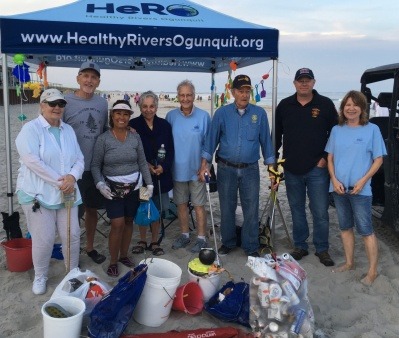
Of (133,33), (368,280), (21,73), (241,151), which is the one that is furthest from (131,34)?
(368,280)

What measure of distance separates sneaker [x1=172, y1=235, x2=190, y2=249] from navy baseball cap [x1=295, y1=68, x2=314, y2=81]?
7.25 ft

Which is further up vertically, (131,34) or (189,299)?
(131,34)

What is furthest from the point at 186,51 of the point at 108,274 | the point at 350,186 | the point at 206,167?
the point at 108,274

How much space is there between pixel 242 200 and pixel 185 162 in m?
0.75

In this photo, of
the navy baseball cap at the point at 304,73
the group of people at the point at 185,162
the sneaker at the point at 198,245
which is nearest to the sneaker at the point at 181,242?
the group of people at the point at 185,162

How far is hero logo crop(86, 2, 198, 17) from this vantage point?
4270 millimetres

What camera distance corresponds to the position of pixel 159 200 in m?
4.44

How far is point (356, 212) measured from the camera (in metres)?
→ 3.68

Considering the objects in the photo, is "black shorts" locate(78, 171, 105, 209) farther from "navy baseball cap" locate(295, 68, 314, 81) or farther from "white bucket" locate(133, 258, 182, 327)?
"navy baseball cap" locate(295, 68, 314, 81)

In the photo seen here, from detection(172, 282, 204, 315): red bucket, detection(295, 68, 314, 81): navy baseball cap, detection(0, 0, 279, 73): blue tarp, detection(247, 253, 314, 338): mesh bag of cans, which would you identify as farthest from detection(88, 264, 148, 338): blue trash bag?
detection(295, 68, 314, 81): navy baseball cap

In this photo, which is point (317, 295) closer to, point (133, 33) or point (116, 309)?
point (116, 309)

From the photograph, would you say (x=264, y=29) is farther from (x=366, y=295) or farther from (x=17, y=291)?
(x=17, y=291)

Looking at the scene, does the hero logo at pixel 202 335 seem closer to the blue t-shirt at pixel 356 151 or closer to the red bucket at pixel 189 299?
the red bucket at pixel 189 299

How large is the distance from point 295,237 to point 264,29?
2.29 m
